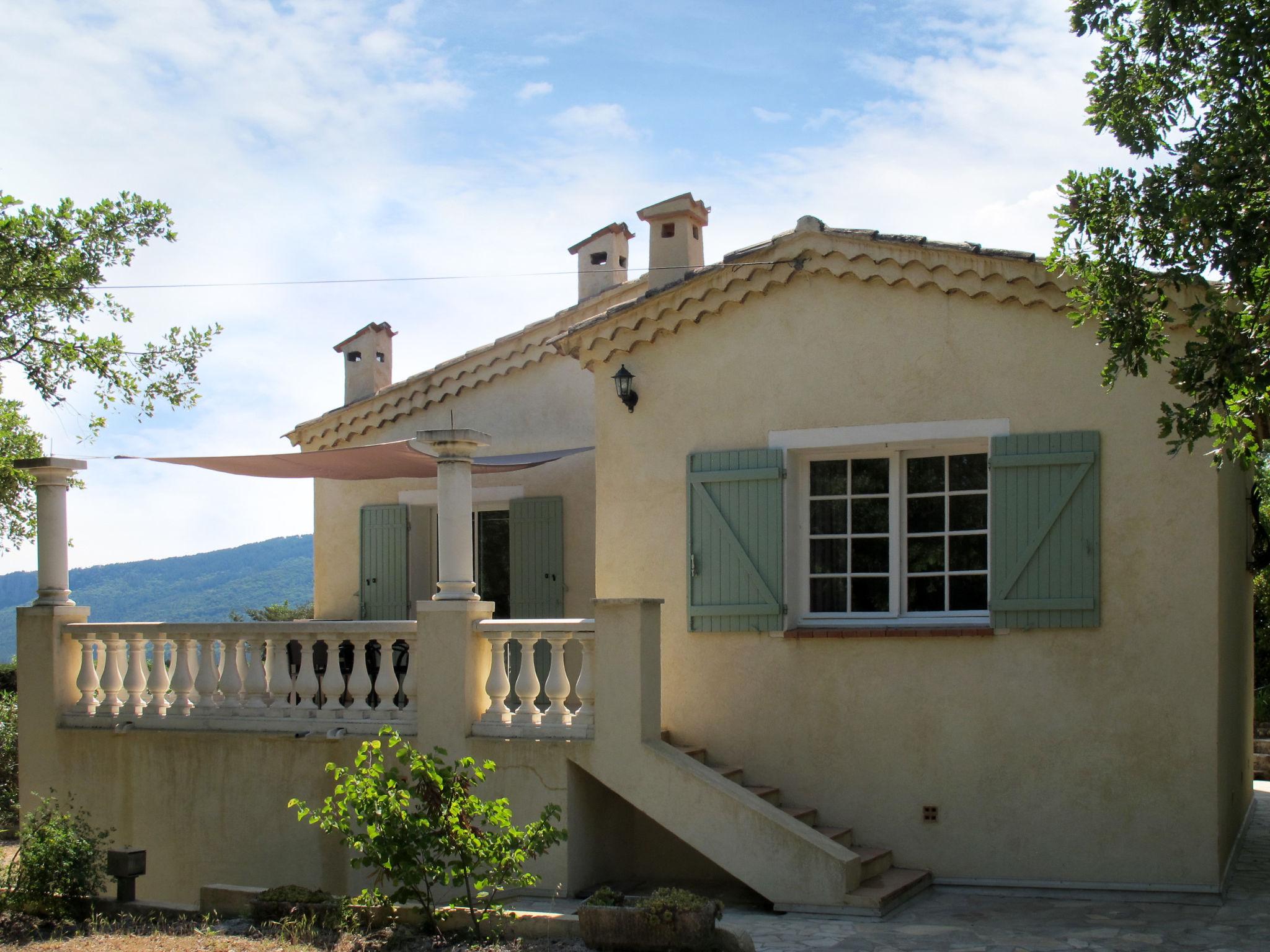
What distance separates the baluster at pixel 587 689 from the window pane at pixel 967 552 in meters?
2.85

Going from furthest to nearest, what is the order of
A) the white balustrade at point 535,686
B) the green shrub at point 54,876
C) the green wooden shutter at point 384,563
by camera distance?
the green wooden shutter at point 384,563 < the white balustrade at point 535,686 < the green shrub at point 54,876

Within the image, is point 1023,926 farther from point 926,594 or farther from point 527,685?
point 527,685

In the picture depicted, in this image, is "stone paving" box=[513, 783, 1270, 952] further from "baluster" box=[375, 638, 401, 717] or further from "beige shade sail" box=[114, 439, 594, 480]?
"beige shade sail" box=[114, 439, 594, 480]

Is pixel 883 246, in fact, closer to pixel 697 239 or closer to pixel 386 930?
pixel 697 239

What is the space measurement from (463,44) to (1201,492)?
6.37 meters

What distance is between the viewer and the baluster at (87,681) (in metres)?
10.7

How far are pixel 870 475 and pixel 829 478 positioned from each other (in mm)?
331

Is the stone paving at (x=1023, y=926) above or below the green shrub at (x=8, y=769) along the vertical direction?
above

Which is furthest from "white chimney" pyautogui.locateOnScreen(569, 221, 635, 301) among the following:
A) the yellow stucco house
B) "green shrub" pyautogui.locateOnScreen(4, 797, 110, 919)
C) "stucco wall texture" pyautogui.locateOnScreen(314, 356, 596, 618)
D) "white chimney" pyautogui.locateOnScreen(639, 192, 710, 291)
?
"green shrub" pyautogui.locateOnScreen(4, 797, 110, 919)

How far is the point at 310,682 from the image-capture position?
9.76 metres

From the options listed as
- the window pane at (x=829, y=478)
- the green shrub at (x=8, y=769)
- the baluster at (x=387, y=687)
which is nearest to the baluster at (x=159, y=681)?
the baluster at (x=387, y=687)

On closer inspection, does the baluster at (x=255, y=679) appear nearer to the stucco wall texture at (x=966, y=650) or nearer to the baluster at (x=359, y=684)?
the baluster at (x=359, y=684)

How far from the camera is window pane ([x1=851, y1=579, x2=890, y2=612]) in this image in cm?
974

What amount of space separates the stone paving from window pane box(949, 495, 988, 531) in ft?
8.83
